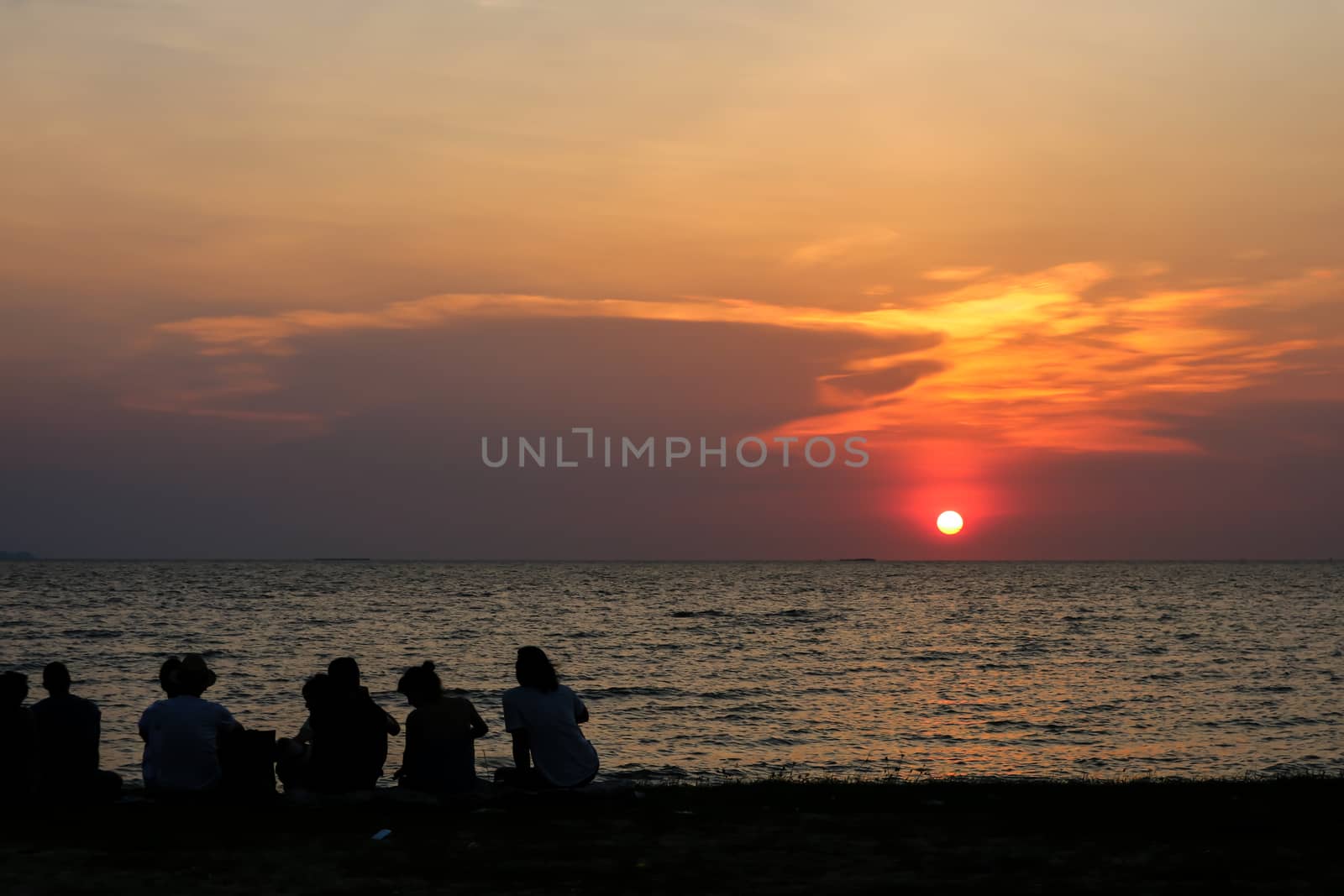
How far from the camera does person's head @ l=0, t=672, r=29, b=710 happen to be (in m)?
11.6

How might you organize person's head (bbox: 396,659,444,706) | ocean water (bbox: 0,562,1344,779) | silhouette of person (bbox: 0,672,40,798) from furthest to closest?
ocean water (bbox: 0,562,1344,779) < person's head (bbox: 396,659,444,706) < silhouette of person (bbox: 0,672,40,798)

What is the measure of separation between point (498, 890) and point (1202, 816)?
6.61 meters

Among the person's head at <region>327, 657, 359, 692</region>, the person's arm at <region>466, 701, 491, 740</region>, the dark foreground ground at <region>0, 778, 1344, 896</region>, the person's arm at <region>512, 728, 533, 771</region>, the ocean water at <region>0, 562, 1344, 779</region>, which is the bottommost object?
the ocean water at <region>0, 562, 1344, 779</region>

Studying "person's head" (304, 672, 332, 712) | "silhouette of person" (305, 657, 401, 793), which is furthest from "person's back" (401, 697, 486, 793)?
"person's head" (304, 672, 332, 712)

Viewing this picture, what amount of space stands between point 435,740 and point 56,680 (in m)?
3.77

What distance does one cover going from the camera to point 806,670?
4481 cm

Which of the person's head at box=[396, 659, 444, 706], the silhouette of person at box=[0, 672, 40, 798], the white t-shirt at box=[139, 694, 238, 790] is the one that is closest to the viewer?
the silhouette of person at box=[0, 672, 40, 798]

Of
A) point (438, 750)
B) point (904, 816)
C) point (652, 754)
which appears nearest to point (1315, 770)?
point (652, 754)

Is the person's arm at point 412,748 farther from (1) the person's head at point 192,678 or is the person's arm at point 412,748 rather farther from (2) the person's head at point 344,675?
(1) the person's head at point 192,678

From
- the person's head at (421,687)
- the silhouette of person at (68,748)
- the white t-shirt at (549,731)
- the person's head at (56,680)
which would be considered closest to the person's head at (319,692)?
the person's head at (421,687)

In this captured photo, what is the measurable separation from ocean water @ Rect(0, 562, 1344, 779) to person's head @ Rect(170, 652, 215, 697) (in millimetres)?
10242

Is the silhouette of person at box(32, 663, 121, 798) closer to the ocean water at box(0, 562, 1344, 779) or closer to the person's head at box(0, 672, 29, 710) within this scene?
the person's head at box(0, 672, 29, 710)

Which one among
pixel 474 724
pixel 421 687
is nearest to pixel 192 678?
pixel 421 687

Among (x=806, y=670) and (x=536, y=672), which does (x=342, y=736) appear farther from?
(x=806, y=670)
